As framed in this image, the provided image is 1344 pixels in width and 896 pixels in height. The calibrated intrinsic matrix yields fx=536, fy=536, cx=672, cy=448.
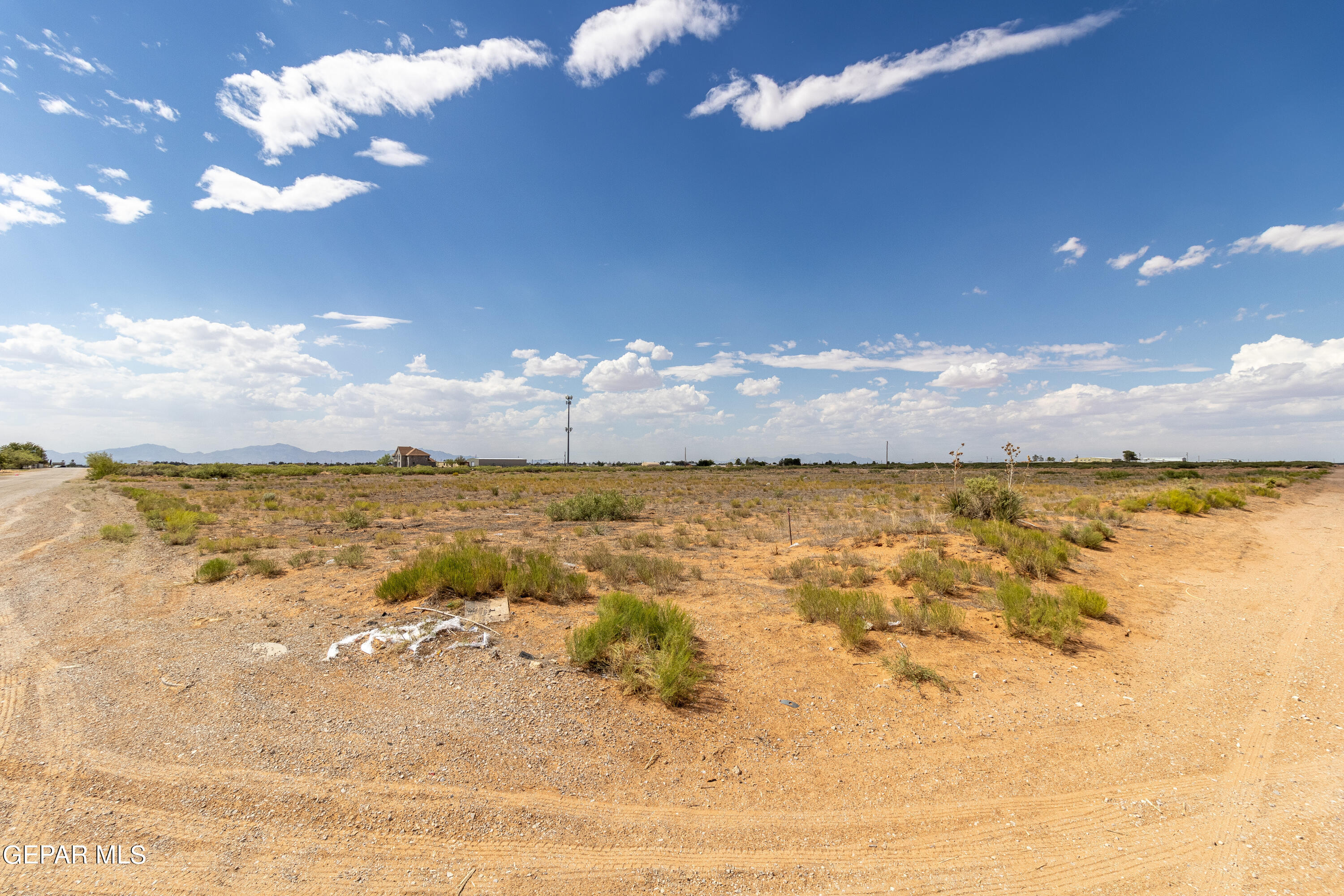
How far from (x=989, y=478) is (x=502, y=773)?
19519 mm

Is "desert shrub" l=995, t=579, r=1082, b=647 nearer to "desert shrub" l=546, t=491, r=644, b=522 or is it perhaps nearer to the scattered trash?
the scattered trash

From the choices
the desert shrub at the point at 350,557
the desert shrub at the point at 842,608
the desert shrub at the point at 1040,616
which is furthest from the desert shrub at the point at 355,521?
the desert shrub at the point at 1040,616

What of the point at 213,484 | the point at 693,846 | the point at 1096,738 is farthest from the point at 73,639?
the point at 213,484

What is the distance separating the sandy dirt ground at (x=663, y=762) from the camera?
12.0 ft

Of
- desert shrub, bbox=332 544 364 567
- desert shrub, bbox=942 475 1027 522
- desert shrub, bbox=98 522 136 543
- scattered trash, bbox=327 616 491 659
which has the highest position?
desert shrub, bbox=942 475 1027 522

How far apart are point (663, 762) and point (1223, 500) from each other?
99.6 ft

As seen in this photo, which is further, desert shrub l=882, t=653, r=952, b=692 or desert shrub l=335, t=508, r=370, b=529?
desert shrub l=335, t=508, r=370, b=529

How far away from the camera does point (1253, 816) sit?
13.6ft

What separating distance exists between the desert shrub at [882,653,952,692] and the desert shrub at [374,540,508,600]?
658 cm

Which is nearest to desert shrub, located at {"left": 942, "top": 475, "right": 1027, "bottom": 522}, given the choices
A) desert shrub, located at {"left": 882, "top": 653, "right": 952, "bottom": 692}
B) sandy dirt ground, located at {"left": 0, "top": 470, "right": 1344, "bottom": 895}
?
sandy dirt ground, located at {"left": 0, "top": 470, "right": 1344, "bottom": 895}

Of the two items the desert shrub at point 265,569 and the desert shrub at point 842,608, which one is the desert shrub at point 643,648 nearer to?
the desert shrub at point 842,608

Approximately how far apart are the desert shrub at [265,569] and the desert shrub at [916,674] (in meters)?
11.5

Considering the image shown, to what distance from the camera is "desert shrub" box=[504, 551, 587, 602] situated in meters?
9.29

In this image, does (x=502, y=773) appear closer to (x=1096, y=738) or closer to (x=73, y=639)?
(x=1096, y=738)
